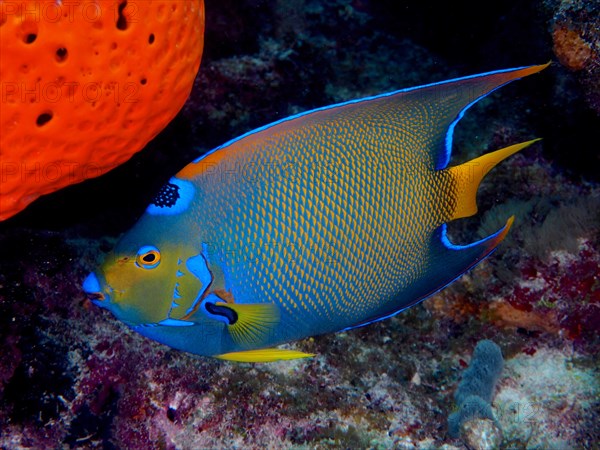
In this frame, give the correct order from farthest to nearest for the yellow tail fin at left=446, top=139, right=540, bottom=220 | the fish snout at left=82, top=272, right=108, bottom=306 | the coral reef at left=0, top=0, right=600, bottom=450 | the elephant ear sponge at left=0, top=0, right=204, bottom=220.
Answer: the coral reef at left=0, top=0, right=600, bottom=450 → the elephant ear sponge at left=0, top=0, right=204, bottom=220 → the yellow tail fin at left=446, top=139, right=540, bottom=220 → the fish snout at left=82, top=272, right=108, bottom=306

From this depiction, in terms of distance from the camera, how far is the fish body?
5.41ft

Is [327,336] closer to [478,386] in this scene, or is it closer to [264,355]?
[478,386]

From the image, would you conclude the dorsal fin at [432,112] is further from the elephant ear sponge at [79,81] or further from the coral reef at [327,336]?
the coral reef at [327,336]

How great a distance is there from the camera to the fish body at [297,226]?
64.9 inches

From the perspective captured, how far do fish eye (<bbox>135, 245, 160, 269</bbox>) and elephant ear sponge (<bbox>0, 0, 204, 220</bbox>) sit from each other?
901mm

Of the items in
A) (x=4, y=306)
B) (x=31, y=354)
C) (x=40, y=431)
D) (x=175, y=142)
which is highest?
(x=175, y=142)

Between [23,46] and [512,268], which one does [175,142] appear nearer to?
[23,46]

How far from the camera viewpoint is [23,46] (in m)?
1.87

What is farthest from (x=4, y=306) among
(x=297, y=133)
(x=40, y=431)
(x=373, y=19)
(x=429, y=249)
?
(x=373, y=19)

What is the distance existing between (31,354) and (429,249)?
2.29 metres

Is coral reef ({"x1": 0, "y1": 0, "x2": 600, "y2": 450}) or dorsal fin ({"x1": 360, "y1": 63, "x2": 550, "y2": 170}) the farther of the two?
coral reef ({"x1": 0, "y1": 0, "x2": 600, "y2": 450})

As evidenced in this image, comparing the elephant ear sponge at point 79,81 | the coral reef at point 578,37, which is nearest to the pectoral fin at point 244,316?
the elephant ear sponge at point 79,81

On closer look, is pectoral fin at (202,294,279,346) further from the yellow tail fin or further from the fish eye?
the yellow tail fin

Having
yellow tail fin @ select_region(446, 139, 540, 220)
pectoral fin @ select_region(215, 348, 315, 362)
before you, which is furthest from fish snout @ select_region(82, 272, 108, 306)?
yellow tail fin @ select_region(446, 139, 540, 220)
